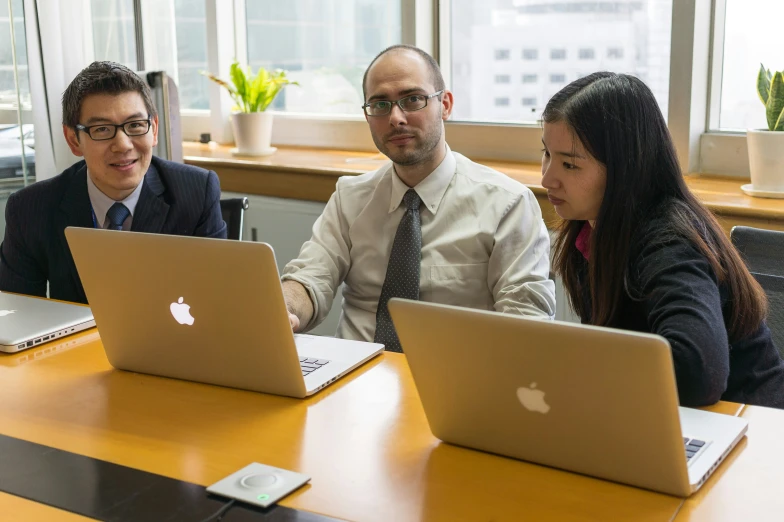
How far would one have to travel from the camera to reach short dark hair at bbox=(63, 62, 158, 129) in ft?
7.25

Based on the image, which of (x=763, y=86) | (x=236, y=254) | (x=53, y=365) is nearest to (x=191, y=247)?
(x=236, y=254)

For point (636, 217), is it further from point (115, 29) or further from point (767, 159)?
point (115, 29)

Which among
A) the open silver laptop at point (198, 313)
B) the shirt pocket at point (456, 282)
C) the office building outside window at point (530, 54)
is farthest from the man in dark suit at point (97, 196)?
the office building outside window at point (530, 54)

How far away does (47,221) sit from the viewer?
7.36ft

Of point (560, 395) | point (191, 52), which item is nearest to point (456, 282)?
point (560, 395)

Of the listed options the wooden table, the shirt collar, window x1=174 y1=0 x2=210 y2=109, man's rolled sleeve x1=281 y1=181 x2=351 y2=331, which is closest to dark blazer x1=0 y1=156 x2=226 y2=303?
man's rolled sleeve x1=281 y1=181 x2=351 y2=331

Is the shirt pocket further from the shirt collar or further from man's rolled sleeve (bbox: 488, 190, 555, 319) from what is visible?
the shirt collar

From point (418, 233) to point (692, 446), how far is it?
102 centimetres

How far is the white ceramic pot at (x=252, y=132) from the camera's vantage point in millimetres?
3463

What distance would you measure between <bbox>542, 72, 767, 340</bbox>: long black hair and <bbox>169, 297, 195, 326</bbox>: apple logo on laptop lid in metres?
0.69

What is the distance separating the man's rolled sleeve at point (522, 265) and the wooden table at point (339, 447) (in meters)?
0.44

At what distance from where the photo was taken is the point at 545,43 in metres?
2.99

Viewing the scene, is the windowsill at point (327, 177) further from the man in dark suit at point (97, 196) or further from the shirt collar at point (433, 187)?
the man in dark suit at point (97, 196)

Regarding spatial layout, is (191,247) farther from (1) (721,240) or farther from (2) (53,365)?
(1) (721,240)
